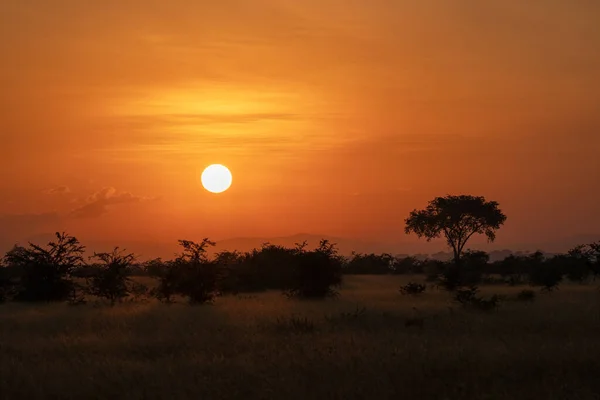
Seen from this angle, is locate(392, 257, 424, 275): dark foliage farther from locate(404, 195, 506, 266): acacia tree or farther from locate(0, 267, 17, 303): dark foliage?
locate(0, 267, 17, 303): dark foliage

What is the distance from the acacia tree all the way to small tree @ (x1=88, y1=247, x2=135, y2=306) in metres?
50.3

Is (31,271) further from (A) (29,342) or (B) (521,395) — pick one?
(B) (521,395)

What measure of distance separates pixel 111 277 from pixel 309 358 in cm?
1968

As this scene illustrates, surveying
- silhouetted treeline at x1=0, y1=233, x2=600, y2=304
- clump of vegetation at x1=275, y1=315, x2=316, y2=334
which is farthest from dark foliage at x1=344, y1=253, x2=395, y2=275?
clump of vegetation at x1=275, y1=315, x2=316, y2=334

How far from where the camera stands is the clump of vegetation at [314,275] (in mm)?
30703

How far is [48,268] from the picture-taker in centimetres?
2977

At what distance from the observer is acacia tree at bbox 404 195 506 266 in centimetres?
7444

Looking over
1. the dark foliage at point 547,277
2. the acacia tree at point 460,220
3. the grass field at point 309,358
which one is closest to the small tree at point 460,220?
the acacia tree at point 460,220

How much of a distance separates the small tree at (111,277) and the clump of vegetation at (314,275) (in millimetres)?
7811

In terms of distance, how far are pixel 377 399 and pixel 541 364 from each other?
351cm

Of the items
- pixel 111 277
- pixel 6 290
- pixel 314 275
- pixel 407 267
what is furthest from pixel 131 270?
pixel 407 267

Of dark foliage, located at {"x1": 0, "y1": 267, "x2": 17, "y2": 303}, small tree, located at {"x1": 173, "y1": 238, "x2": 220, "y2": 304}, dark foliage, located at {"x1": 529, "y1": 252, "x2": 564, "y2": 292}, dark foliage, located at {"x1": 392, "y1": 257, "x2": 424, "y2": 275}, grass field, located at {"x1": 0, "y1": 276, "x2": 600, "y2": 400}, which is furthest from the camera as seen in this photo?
dark foliage, located at {"x1": 392, "y1": 257, "x2": 424, "y2": 275}

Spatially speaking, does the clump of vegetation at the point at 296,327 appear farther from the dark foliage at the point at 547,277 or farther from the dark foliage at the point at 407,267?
the dark foliage at the point at 407,267

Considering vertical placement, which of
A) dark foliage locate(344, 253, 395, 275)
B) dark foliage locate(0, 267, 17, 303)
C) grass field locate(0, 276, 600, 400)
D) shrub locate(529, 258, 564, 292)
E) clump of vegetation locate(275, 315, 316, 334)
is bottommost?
grass field locate(0, 276, 600, 400)
